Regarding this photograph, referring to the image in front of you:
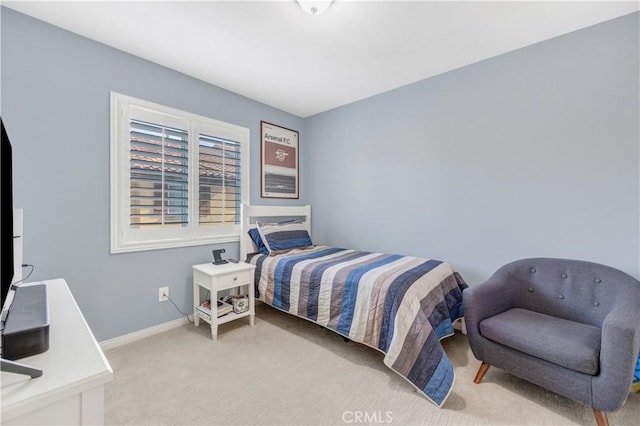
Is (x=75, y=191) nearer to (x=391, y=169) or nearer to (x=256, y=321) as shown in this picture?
(x=256, y=321)

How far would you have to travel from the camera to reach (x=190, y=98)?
275 cm

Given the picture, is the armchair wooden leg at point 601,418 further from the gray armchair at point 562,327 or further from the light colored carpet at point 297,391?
the light colored carpet at point 297,391

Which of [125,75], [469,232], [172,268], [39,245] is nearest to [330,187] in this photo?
[469,232]

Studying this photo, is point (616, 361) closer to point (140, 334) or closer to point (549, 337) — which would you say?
point (549, 337)

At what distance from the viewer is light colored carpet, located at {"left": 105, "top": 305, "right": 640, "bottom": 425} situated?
5.02 feet

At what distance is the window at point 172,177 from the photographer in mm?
2326

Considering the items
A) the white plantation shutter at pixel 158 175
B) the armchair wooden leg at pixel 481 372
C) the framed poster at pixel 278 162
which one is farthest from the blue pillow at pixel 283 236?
the armchair wooden leg at pixel 481 372

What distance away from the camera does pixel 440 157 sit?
109 inches

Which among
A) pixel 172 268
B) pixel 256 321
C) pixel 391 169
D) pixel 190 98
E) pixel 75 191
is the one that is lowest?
pixel 256 321

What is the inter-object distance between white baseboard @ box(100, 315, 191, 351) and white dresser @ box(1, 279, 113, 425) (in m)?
1.66

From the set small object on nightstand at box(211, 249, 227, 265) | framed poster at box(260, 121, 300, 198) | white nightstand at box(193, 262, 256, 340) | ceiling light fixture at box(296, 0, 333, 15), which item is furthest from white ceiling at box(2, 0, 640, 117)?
white nightstand at box(193, 262, 256, 340)

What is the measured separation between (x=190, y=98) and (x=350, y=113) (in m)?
1.81

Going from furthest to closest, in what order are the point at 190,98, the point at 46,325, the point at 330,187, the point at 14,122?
the point at 330,187, the point at 190,98, the point at 14,122, the point at 46,325

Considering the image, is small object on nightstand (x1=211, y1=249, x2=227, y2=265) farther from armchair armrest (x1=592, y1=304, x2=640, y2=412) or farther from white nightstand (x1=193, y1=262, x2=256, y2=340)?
armchair armrest (x1=592, y1=304, x2=640, y2=412)
